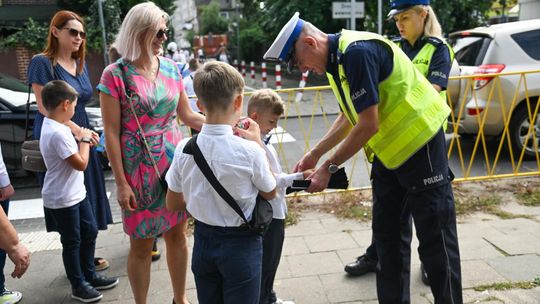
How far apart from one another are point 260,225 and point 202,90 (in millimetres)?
625

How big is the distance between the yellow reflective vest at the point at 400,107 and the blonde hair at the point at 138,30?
3.17 feet

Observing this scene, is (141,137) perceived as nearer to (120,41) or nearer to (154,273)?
(120,41)

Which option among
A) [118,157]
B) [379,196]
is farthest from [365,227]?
[118,157]

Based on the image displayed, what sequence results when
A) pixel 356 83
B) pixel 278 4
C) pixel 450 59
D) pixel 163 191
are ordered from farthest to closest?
pixel 278 4 < pixel 450 59 < pixel 163 191 < pixel 356 83

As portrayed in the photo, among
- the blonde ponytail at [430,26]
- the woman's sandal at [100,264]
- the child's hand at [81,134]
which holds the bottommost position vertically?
the woman's sandal at [100,264]

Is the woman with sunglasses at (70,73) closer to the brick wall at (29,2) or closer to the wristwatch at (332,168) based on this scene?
the wristwatch at (332,168)

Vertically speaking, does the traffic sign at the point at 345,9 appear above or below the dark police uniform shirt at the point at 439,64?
above

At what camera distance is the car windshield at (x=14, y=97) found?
20.6 ft

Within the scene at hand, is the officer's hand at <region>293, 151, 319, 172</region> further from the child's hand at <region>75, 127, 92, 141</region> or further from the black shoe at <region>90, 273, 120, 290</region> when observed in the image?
the black shoe at <region>90, 273, 120, 290</region>

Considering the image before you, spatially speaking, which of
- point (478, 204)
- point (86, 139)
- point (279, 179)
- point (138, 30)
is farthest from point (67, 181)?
point (478, 204)

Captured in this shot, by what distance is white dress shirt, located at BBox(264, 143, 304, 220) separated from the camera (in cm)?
230

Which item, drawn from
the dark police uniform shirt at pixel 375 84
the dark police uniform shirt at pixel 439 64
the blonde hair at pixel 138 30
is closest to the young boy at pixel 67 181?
the blonde hair at pixel 138 30

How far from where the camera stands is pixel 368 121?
2.10 meters

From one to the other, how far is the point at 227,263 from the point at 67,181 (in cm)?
160
